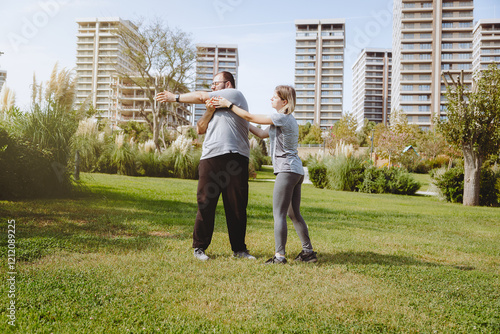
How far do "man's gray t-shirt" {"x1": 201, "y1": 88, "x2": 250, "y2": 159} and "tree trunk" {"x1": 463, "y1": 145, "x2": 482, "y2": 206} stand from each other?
427 inches

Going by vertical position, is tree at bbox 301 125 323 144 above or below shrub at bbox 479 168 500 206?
above

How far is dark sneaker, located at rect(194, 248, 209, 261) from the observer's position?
3746mm

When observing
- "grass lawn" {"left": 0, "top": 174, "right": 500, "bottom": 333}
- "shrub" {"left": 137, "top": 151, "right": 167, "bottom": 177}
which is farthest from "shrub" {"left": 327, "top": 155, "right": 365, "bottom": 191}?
"grass lawn" {"left": 0, "top": 174, "right": 500, "bottom": 333}

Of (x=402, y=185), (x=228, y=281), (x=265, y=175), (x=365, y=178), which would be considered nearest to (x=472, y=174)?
(x=402, y=185)

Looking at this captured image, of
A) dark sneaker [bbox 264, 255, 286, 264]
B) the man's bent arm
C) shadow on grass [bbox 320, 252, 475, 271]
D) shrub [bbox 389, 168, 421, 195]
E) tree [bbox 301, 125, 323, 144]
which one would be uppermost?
tree [bbox 301, 125, 323, 144]

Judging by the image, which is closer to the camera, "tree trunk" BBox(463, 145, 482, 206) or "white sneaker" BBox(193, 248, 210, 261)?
"white sneaker" BBox(193, 248, 210, 261)

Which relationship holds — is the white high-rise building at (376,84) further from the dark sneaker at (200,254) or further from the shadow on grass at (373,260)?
the dark sneaker at (200,254)

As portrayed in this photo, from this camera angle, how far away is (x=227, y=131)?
387 cm

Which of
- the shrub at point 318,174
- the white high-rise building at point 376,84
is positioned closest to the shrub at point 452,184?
the shrub at point 318,174

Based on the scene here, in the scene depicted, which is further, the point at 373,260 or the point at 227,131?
the point at 373,260

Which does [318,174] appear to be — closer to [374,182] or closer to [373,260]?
[374,182]

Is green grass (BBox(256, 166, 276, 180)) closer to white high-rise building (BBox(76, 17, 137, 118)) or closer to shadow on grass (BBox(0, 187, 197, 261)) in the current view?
shadow on grass (BBox(0, 187, 197, 261))

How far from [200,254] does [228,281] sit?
756 mm

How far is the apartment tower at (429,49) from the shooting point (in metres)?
79.1
